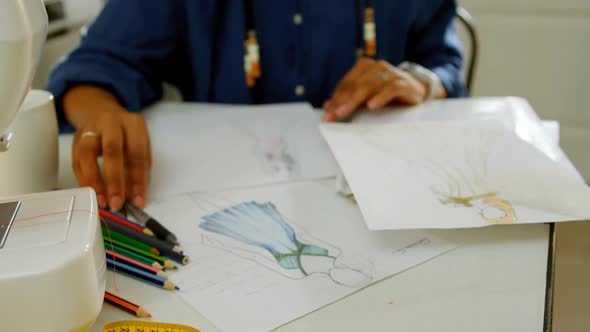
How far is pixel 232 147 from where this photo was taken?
0.75 metres

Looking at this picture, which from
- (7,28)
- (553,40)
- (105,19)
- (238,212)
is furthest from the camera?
(553,40)

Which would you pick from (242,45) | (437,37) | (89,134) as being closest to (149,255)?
(89,134)

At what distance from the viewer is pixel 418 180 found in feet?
1.96

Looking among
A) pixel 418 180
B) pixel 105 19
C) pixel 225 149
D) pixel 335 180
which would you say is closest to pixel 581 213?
pixel 418 180

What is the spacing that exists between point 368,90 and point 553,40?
4.42 feet

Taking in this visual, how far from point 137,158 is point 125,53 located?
330mm

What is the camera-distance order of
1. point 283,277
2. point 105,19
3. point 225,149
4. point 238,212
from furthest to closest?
1. point 105,19
2. point 225,149
3. point 238,212
4. point 283,277

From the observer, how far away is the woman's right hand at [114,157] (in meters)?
0.60

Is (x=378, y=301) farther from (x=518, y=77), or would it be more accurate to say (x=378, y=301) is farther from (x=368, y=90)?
(x=518, y=77)

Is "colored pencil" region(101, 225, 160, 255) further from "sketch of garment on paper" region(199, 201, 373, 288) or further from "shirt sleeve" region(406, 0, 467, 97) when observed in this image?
"shirt sleeve" region(406, 0, 467, 97)

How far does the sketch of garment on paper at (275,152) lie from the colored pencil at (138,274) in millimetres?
244

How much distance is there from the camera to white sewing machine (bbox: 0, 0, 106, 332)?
353 millimetres

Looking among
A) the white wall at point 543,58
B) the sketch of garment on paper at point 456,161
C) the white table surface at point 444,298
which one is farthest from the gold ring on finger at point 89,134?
the white wall at point 543,58

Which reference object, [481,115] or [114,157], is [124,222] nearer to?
[114,157]
